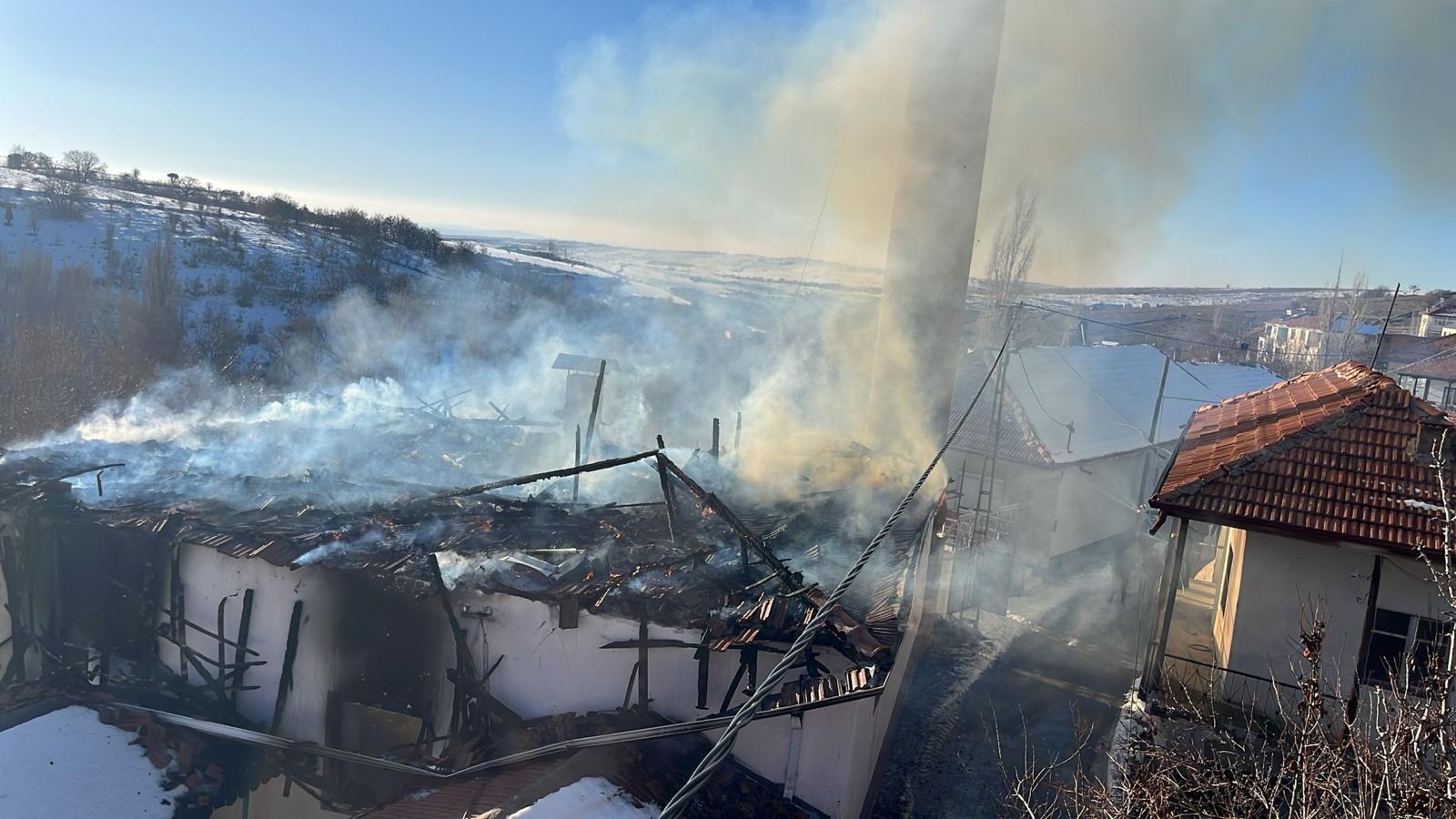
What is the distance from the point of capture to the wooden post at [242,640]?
7.49 meters

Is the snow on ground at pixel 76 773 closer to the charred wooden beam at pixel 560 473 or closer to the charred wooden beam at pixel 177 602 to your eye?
the charred wooden beam at pixel 177 602

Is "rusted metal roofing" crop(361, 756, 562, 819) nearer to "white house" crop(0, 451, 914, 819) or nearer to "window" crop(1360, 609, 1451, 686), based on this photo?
"white house" crop(0, 451, 914, 819)

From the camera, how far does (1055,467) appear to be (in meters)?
16.2

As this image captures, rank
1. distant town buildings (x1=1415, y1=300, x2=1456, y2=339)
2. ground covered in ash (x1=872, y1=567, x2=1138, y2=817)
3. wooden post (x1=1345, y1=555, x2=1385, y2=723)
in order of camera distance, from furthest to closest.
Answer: distant town buildings (x1=1415, y1=300, x2=1456, y2=339)
ground covered in ash (x1=872, y1=567, x2=1138, y2=817)
wooden post (x1=1345, y1=555, x2=1385, y2=723)

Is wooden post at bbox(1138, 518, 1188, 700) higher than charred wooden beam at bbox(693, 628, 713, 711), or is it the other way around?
wooden post at bbox(1138, 518, 1188, 700)

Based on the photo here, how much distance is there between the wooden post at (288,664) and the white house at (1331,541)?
7675mm

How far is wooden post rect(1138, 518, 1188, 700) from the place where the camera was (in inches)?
272

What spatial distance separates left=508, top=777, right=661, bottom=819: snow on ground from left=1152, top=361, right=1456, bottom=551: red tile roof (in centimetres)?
497

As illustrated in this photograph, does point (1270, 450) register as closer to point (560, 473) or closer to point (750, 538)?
point (750, 538)

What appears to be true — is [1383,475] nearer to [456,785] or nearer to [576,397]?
[456,785]

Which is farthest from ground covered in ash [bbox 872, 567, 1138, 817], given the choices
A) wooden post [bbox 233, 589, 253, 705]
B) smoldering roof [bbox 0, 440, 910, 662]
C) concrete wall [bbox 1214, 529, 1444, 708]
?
wooden post [bbox 233, 589, 253, 705]

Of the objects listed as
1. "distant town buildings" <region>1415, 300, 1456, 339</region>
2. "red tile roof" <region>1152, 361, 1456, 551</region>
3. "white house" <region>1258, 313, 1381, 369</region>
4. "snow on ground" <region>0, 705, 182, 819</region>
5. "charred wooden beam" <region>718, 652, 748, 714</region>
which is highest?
"distant town buildings" <region>1415, 300, 1456, 339</region>

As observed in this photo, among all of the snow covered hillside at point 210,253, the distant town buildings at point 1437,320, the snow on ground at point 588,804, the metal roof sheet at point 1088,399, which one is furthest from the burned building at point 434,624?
the distant town buildings at point 1437,320

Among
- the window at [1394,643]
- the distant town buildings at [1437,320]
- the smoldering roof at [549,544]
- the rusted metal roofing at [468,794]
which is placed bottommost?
the rusted metal roofing at [468,794]
